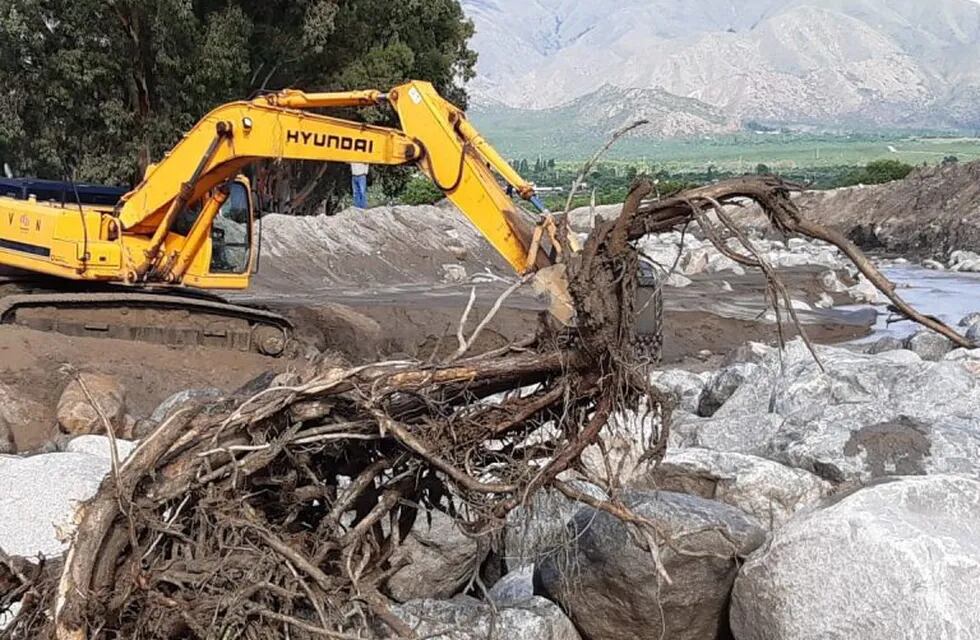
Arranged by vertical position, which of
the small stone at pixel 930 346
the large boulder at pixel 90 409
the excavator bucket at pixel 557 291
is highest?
the excavator bucket at pixel 557 291

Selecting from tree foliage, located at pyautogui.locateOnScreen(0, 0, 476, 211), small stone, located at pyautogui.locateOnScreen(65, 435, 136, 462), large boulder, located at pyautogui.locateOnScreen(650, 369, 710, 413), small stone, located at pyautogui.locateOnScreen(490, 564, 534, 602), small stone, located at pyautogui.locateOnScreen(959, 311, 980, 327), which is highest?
tree foliage, located at pyautogui.locateOnScreen(0, 0, 476, 211)

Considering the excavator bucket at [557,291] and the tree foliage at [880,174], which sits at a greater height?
the excavator bucket at [557,291]

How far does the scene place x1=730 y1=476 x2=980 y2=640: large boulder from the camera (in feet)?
13.3

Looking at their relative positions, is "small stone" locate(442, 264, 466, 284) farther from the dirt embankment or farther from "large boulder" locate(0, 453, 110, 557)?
"large boulder" locate(0, 453, 110, 557)

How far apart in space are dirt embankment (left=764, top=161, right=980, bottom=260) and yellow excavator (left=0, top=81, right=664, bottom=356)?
28.2 meters

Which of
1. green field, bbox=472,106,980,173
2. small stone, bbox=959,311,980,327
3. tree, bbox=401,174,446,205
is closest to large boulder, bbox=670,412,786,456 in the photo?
small stone, bbox=959,311,980,327

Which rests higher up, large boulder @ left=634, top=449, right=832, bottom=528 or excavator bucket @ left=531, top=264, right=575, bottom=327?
excavator bucket @ left=531, top=264, right=575, bottom=327

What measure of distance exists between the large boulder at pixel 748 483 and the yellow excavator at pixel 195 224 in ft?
12.8

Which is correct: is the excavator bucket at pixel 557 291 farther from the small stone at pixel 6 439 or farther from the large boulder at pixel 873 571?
the small stone at pixel 6 439

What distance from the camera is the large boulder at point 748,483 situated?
5855 mm

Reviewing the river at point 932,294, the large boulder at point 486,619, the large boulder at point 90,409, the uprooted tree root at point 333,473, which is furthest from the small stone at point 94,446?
the river at point 932,294

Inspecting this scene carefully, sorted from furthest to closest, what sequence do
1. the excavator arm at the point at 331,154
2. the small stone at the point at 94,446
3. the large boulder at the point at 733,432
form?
the excavator arm at the point at 331,154
the large boulder at the point at 733,432
the small stone at the point at 94,446

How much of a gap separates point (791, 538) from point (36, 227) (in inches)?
386

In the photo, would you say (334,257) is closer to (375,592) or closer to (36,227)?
(36,227)
